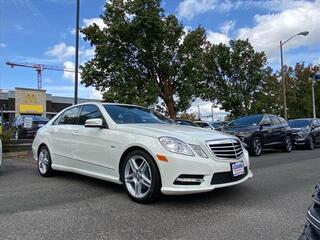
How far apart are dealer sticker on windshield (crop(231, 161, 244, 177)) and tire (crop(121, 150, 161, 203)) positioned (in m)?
1.12

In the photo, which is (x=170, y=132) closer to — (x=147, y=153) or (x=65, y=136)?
(x=147, y=153)

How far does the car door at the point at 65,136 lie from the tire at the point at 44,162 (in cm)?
29

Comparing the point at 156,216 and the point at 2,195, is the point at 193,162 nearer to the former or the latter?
the point at 156,216

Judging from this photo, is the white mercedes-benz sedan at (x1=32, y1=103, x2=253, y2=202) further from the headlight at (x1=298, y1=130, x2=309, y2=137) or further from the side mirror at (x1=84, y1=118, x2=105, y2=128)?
the headlight at (x1=298, y1=130, x2=309, y2=137)

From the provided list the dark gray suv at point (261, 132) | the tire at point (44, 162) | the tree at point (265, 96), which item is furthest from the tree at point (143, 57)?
the tire at point (44, 162)

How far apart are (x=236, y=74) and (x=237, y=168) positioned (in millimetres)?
24653

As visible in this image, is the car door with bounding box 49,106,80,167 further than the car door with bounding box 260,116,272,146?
No

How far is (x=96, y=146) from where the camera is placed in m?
6.67

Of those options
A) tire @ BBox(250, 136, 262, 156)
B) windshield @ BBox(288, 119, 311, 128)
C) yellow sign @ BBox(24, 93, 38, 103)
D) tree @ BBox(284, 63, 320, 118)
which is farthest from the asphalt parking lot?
yellow sign @ BBox(24, 93, 38, 103)

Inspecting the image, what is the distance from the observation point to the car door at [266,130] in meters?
14.5

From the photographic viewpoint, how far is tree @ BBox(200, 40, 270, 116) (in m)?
29.5

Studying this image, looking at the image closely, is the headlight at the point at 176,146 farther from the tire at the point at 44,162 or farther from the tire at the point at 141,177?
the tire at the point at 44,162

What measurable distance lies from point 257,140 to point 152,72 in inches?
356

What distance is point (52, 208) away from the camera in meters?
5.67
